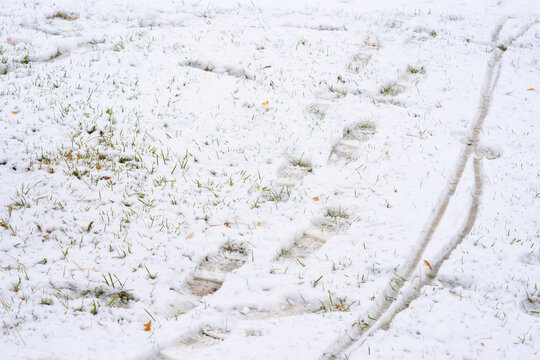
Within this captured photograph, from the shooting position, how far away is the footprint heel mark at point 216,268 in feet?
10.2

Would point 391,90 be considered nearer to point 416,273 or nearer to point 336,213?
point 336,213

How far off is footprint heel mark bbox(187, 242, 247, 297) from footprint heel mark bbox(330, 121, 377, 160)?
167cm

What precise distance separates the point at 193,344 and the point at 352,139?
3.01 m

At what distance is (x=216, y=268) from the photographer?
3260 millimetres

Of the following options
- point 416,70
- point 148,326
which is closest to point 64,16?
point 416,70

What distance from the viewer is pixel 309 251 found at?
11.3 feet

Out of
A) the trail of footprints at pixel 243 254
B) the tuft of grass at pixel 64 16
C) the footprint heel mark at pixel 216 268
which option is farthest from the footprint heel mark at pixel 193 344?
the tuft of grass at pixel 64 16

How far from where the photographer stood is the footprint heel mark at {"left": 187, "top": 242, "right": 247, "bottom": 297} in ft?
10.2

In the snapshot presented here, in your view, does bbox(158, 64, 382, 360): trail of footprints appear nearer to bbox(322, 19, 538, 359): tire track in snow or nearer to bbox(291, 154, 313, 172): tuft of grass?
bbox(291, 154, 313, 172): tuft of grass

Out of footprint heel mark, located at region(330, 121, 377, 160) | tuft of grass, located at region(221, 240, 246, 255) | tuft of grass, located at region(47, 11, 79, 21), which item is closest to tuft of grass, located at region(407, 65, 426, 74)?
footprint heel mark, located at region(330, 121, 377, 160)

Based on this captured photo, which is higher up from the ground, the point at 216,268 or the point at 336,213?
the point at 336,213

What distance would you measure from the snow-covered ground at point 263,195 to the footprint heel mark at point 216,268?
0.05 ft

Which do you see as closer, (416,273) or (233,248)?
(416,273)

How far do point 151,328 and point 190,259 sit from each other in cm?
67
